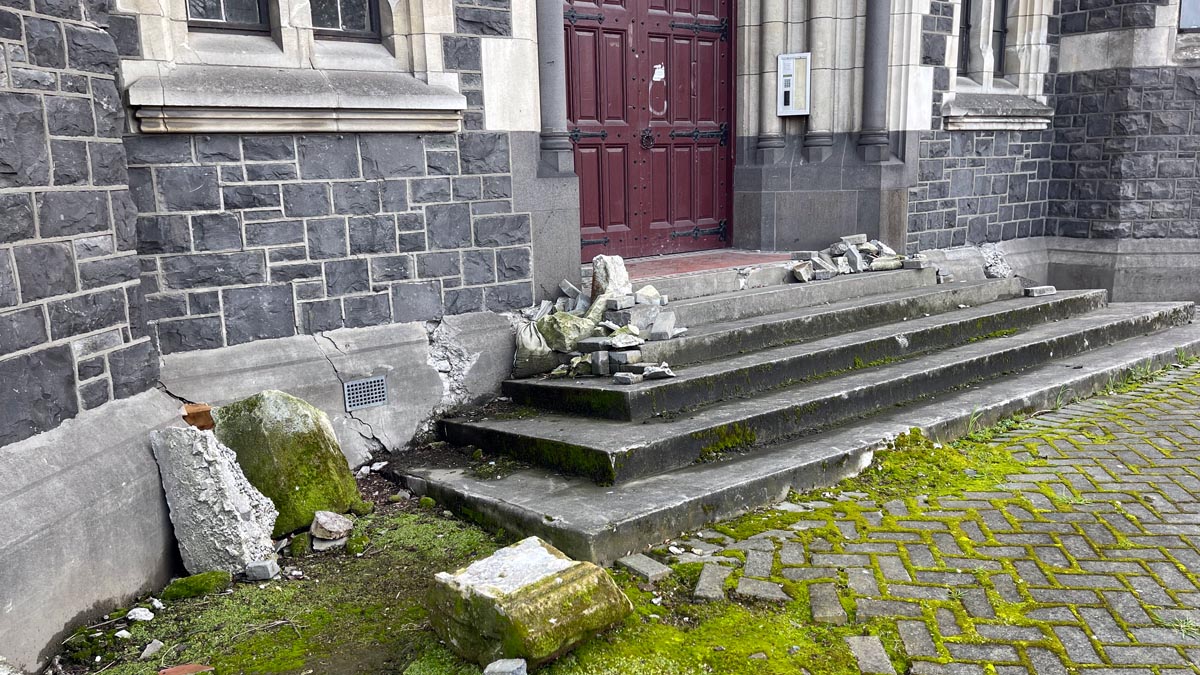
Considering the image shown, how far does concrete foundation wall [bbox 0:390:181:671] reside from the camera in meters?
3.02

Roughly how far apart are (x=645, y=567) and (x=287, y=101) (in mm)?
2890

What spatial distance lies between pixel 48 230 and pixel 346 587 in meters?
1.78

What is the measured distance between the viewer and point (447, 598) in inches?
116

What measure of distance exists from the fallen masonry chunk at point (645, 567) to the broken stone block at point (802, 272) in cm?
366

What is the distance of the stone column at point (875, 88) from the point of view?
7.52 meters

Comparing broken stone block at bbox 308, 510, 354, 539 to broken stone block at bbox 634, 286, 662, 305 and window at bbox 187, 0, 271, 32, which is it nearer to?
broken stone block at bbox 634, 286, 662, 305

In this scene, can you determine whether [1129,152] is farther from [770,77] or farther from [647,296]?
[647,296]

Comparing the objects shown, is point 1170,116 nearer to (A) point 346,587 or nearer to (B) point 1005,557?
(B) point 1005,557

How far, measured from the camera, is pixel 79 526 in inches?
130

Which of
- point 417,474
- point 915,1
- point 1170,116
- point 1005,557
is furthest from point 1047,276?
point 417,474

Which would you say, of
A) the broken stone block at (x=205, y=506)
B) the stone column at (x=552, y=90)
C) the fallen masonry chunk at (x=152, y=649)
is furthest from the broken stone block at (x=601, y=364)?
the fallen masonry chunk at (x=152, y=649)

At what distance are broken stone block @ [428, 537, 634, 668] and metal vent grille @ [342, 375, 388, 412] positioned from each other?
6.82ft

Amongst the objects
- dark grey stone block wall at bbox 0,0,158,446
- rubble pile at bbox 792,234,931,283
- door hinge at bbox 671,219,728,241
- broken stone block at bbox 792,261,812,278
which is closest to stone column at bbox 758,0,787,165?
door hinge at bbox 671,219,728,241

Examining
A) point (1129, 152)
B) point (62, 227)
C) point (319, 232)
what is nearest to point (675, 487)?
point (319, 232)
